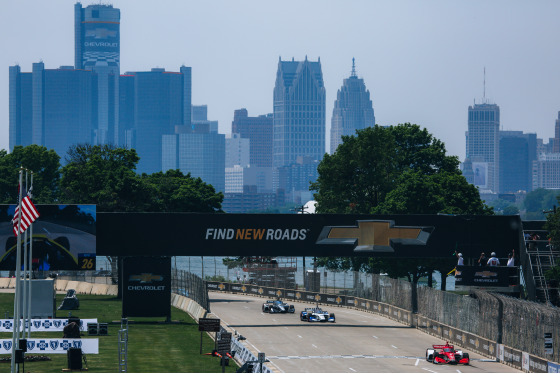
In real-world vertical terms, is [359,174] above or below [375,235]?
above

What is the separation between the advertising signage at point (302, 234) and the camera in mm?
66312

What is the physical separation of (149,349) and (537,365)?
20.2 m

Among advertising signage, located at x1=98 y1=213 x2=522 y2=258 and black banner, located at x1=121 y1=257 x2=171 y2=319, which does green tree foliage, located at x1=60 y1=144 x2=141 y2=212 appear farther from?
advertising signage, located at x1=98 y1=213 x2=522 y2=258

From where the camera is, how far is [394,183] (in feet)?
359

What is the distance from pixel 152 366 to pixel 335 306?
142ft

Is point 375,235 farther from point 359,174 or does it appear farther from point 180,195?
point 180,195

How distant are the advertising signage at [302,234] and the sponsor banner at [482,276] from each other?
3591 millimetres

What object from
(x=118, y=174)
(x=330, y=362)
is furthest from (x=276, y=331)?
(x=118, y=174)

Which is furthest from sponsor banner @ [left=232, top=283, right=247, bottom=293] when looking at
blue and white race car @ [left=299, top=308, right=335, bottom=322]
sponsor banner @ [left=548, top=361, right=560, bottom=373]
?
sponsor banner @ [left=548, top=361, right=560, bottom=373]

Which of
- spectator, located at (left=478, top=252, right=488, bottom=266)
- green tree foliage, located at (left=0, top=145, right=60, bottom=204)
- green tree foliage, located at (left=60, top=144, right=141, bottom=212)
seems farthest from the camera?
green tree foliage, located at (left=0, top=145, right=60, bottom=204)

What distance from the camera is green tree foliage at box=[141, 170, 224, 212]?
12743 centimetres

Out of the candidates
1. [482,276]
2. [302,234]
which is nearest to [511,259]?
[482,276]

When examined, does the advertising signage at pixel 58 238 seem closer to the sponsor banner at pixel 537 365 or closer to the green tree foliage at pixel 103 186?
the sponsor banner at pixel 537 365

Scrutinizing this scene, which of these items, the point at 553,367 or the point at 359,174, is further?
the point at 359,174
